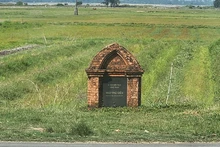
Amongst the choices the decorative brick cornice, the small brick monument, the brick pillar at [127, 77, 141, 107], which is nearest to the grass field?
the brick pillar at [127, 77, 141, 107]

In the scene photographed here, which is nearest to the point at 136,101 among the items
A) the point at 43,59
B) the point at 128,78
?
the point at 128,78

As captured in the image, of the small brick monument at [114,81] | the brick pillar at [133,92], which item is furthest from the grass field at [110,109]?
the small brick monument at [114,81]

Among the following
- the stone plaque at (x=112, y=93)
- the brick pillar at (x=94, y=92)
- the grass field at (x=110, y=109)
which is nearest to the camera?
the grass field at (x=110, y=109)

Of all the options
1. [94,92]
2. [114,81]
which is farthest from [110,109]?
[114,81]

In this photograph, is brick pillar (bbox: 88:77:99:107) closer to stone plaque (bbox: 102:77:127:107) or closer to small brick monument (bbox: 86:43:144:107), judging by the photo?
small brick monument (bbox: 86:43:144:107)

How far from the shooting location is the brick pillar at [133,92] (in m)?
17.4

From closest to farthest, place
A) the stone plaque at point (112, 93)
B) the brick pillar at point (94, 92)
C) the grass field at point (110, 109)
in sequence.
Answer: the grass field at point (110, 109) < the brick pillar at point (94, 92) < the stone plaque at point (112, 93)

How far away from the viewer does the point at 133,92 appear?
57.3ft

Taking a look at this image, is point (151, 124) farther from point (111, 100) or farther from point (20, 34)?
point (20, 34)

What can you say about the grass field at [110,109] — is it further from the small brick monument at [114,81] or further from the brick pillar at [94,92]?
the small brick monument at [114,81]

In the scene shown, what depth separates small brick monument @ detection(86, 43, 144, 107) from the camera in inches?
687

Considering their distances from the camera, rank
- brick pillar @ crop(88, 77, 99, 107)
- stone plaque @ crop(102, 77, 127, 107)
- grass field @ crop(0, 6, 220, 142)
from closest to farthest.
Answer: grass field @ crop(0, 6, 220, 142) → brick pillar @ crop(88, 77, 99, 107) → stone plaque @ crop(102, 77, 127, 107)

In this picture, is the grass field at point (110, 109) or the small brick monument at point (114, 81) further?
the small brick monument at point (114, 81)

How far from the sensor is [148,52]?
40.4m
